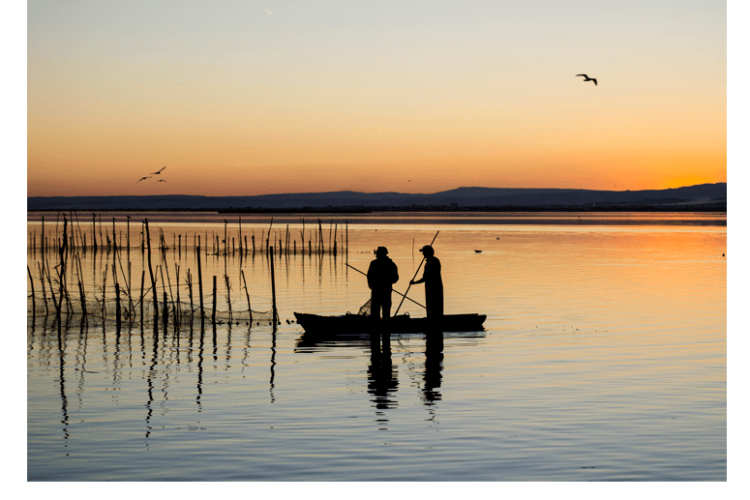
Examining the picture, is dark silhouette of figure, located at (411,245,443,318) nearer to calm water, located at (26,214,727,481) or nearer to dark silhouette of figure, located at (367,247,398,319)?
dark silhouette of figure, located at (367,247,398,319)

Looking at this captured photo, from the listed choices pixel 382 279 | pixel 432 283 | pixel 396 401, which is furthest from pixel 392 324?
pixel 396 401

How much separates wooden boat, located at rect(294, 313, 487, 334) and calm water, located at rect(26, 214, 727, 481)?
31 centimetres

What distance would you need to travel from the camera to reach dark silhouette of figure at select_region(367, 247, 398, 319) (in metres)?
17.5

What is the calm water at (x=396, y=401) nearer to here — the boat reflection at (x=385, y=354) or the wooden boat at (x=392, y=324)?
the boat reflection at (x=385, y=354)

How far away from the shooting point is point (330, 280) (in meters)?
35.6

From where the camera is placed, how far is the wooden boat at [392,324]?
740 inches

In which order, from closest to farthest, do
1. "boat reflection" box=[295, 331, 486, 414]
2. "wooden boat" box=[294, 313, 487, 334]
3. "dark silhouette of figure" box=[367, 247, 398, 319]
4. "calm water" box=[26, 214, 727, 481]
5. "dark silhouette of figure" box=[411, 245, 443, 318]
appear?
"calm water" box=[26, 214, 727, 481] < "boat reflection" box=[295, 331, 486, 414] < "dark silhouette of figure" box=[367, 247, 398, 319] < "dark silhouette of figure" box=[411, 245, 443, 318] < "wooden boat" box=[294, 313, 487, 334]

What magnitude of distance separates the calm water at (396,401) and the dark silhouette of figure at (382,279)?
994 mm

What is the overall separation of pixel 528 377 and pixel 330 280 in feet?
70.9

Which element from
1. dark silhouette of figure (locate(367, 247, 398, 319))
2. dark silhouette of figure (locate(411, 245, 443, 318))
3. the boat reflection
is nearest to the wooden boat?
the boat reflection

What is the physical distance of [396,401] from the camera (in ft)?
40.9

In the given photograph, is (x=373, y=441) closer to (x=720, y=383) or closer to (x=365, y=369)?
(x=365, y=369)
